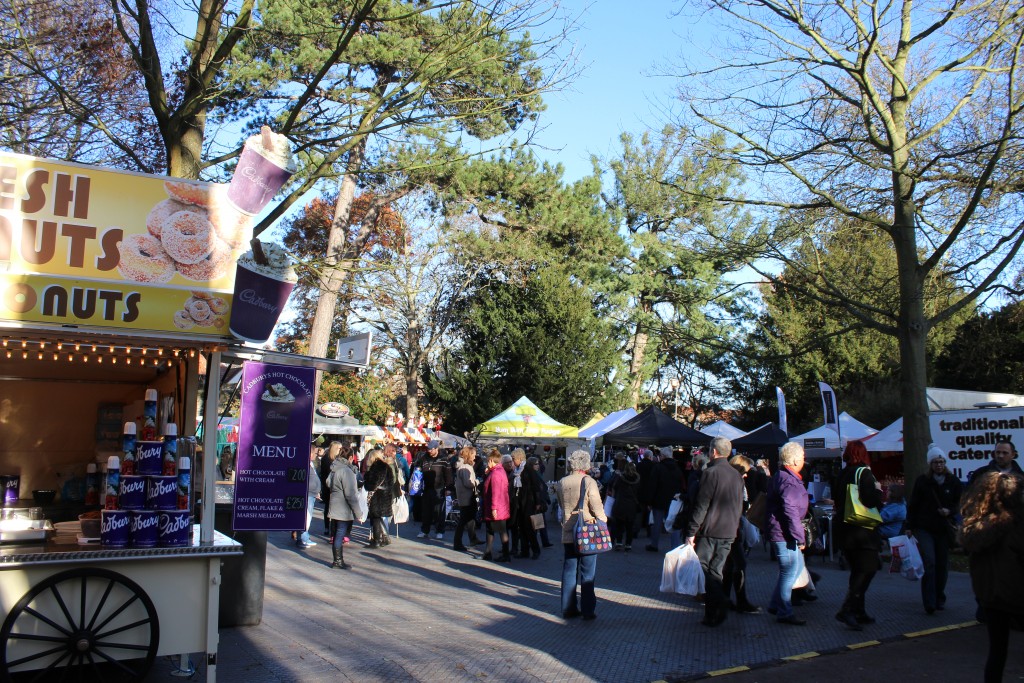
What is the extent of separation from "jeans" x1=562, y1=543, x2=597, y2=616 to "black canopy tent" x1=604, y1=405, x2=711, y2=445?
1072 centimetres

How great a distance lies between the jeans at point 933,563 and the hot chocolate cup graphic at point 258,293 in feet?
21.7

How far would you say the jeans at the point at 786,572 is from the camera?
820 centimetres

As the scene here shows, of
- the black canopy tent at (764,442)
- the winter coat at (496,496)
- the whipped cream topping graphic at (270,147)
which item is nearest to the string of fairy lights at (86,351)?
the whipped cream topping graphic at (270,147)

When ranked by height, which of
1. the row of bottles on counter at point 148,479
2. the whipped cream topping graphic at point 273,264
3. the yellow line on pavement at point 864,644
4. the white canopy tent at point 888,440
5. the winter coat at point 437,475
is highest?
the whipped cream topping graphic at point 273,264

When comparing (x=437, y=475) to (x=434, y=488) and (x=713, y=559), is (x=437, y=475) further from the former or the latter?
(x=713, y=559)

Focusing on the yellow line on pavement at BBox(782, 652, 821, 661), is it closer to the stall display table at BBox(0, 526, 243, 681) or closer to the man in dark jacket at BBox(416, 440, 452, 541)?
the stall display table at BBox(0, 526, 243, 681)

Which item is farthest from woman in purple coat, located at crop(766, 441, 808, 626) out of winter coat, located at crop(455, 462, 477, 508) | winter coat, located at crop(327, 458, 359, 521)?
winter coat, located at crop(455, 462, 477, 508)

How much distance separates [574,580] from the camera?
28.8 ft

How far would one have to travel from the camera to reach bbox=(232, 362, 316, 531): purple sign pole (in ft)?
23.3

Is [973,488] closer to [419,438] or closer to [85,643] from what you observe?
[85,643]

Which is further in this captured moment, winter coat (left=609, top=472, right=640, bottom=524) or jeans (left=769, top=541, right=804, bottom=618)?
winter coat (left=609, top=472, right=640, bottom=524)

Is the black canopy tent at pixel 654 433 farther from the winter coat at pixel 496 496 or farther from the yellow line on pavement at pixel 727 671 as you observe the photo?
the yellow line on pavement at pixel 727 671

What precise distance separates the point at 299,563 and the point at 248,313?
7.58 meters

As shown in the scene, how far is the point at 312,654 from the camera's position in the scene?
717cm
